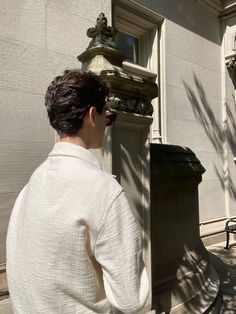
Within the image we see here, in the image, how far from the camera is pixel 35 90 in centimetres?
474

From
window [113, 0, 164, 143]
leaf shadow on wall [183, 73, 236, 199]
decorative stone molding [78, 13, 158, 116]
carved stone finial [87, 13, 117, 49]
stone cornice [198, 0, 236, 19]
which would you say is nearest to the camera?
decorative stone molding [78, 13, 158, 116]

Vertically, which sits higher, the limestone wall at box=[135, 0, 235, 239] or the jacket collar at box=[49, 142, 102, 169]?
the limestone wall at box=[135, 0, 235, 239]

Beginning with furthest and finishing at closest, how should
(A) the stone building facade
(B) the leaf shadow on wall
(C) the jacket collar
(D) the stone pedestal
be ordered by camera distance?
(B) the leaf shadow on wall → (A) the stone building facade → (D) the stone pedestal → (C) the jacket collar

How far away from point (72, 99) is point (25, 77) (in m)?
3.74

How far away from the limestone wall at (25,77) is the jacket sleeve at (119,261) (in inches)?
134

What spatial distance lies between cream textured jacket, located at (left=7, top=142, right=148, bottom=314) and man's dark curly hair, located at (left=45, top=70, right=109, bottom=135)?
82 millimetres

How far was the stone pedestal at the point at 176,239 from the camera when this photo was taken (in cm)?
341

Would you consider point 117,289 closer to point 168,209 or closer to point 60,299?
point 60,299

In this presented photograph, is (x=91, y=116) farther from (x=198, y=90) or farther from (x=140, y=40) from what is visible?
(x=198, y=90)

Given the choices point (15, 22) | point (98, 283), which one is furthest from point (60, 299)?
point (15, 22)

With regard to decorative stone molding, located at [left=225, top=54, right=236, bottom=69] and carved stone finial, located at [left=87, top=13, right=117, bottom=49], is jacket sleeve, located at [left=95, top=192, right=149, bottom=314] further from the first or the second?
decorative stone molding, located at [left=225, top=54, right=236, bottom=69]

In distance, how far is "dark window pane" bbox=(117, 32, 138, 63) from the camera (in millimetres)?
7359

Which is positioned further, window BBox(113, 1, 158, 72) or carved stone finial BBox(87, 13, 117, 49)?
window BBox(113, 1, 158, 72)

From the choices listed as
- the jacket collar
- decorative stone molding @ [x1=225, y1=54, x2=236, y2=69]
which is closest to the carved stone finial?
the jacket collar
